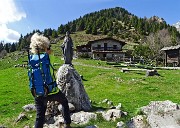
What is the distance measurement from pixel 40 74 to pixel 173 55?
68.1 metres

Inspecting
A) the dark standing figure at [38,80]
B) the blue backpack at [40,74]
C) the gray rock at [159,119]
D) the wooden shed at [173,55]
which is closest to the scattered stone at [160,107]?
the gray rock at [159,119]

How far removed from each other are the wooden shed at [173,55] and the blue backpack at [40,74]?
64213 mm

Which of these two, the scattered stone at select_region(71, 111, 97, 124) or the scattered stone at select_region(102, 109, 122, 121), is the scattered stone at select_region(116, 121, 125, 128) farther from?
the scattered stone at select_region(71, 111, 97, 124)

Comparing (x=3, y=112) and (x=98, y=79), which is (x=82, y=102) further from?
(x=98, y=79)

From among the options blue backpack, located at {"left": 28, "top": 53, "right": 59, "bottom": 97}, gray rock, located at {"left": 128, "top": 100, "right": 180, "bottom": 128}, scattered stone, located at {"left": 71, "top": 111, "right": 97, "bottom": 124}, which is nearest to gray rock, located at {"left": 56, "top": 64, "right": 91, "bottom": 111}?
scattered stone, located at {"left": 71, "top": 111, "right": 97, "bottom": 124}

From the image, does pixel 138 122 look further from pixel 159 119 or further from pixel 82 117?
pixel 82 117

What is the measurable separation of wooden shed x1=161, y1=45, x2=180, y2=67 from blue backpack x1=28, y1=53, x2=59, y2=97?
64.2 m

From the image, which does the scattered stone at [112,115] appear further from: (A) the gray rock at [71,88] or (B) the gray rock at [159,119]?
(A) the gray rock at [71,88]

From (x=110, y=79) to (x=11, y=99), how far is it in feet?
42.5

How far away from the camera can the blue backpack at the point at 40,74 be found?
9.95 meters

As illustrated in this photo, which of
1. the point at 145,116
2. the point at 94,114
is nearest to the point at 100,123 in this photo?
the point at 94,114

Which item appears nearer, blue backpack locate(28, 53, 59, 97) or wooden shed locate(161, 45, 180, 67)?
blue backpack locate(28, 53, 59, 97)

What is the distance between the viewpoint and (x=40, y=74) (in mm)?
9961

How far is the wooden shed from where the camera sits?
7231 centimetres
